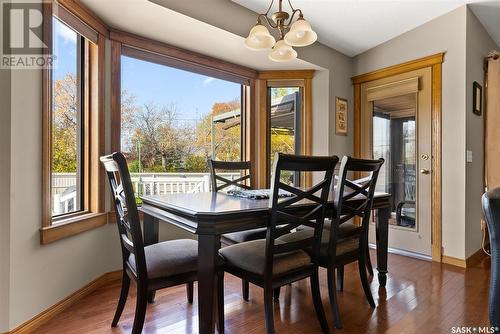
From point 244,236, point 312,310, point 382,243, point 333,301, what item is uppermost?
point 244,236

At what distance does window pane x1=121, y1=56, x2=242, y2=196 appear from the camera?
9.03 ft

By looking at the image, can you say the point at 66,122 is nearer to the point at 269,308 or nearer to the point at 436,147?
the point at 269,308

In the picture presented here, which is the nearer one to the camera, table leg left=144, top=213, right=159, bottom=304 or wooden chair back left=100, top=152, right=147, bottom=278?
wooden chair back left=100, top=152, right=147, bottom=278

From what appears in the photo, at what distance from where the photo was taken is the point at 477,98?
3.09m

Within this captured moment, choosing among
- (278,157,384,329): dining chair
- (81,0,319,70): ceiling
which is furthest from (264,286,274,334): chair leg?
(81,0,319,70): ceiling

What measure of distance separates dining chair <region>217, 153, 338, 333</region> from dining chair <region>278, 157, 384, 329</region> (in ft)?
0.43

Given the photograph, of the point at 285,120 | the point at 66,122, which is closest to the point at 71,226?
the point at 66,122

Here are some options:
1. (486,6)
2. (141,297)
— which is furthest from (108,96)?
(486,6)

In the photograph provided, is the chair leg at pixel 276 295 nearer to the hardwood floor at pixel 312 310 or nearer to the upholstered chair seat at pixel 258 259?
the hardwood floor at pixel 312 310

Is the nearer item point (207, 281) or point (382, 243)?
point (207, 281)

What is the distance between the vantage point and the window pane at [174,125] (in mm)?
2752

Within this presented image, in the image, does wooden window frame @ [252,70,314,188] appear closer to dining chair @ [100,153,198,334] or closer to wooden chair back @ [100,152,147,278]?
dining chair @ [100,153,198,334]

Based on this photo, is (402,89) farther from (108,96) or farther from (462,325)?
(108,96)

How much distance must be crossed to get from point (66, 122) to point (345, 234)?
86.7 inches
